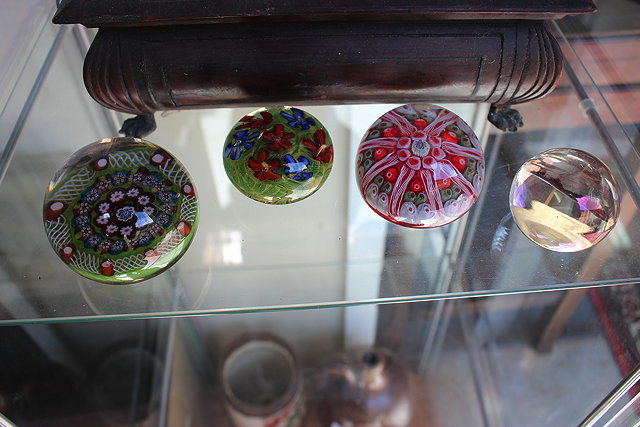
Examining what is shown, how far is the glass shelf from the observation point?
0.60 metres

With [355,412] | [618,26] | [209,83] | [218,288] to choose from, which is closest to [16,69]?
[209,83]

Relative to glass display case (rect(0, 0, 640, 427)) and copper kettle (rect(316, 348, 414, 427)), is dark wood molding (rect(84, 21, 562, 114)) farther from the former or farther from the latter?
copper kettle (rect(316, 348, 414, 427))

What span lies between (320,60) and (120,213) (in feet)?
0.84

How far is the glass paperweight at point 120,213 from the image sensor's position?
1.71 feet

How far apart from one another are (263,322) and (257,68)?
0.61 meters

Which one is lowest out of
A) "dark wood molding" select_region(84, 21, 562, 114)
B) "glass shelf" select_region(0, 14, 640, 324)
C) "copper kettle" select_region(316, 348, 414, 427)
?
"copper kettle" select_region(316, 348, 414, 427)

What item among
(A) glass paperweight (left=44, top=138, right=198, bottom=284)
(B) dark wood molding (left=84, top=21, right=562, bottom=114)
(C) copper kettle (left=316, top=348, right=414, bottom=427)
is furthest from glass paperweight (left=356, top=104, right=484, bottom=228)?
(C) copper kettle (left=316, top=348, right=414, bottom=427)

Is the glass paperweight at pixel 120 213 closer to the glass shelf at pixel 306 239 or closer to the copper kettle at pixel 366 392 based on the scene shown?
the glass shelf at pixel 306 239

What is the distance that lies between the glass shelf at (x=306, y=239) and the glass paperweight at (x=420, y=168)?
85mm

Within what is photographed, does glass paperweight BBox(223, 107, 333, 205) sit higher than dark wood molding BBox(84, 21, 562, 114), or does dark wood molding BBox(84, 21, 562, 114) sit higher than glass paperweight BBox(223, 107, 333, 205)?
dark wood molding BBox(84, 21, 562, 114)

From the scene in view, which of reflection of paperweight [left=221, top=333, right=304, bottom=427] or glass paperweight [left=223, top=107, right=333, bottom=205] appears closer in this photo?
glass paperweight [left=223, top=107, right=333, bottom=205]

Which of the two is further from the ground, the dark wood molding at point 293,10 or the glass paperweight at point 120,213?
the dark wood molding at point 293,10

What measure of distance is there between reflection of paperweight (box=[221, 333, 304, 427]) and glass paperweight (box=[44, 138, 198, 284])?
467 mm

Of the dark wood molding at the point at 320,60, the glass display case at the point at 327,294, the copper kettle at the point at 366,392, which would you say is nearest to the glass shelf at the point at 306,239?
the glass display case at the point at 327,294
